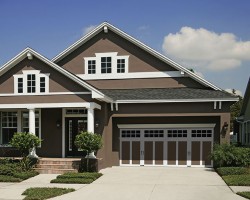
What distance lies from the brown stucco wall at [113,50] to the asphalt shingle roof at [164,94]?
1429 millimetres

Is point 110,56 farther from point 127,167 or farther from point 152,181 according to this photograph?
point 152,181

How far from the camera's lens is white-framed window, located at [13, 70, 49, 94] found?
1852cm

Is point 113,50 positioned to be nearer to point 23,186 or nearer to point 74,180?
point 74,180

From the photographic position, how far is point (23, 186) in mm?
13828

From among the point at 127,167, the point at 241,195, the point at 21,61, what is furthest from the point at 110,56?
the point at 241,195

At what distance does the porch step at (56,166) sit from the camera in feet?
56.5

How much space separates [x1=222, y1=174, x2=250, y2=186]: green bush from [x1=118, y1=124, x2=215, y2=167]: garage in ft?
15.3

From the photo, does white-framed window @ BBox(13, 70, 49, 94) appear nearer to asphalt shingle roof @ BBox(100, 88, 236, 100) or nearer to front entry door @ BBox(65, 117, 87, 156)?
front entry door @ BBox(65, 117, 87, 156)

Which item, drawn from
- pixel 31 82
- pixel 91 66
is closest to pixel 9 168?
pixel 31 82

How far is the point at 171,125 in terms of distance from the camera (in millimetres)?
20297

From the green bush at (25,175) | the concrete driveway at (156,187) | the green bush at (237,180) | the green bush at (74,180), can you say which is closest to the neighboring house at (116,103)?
the green bush at (25,175)

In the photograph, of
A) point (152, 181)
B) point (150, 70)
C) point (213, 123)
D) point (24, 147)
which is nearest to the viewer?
point (152, 181)

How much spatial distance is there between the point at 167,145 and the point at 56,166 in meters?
6.73

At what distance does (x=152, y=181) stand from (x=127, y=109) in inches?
244
